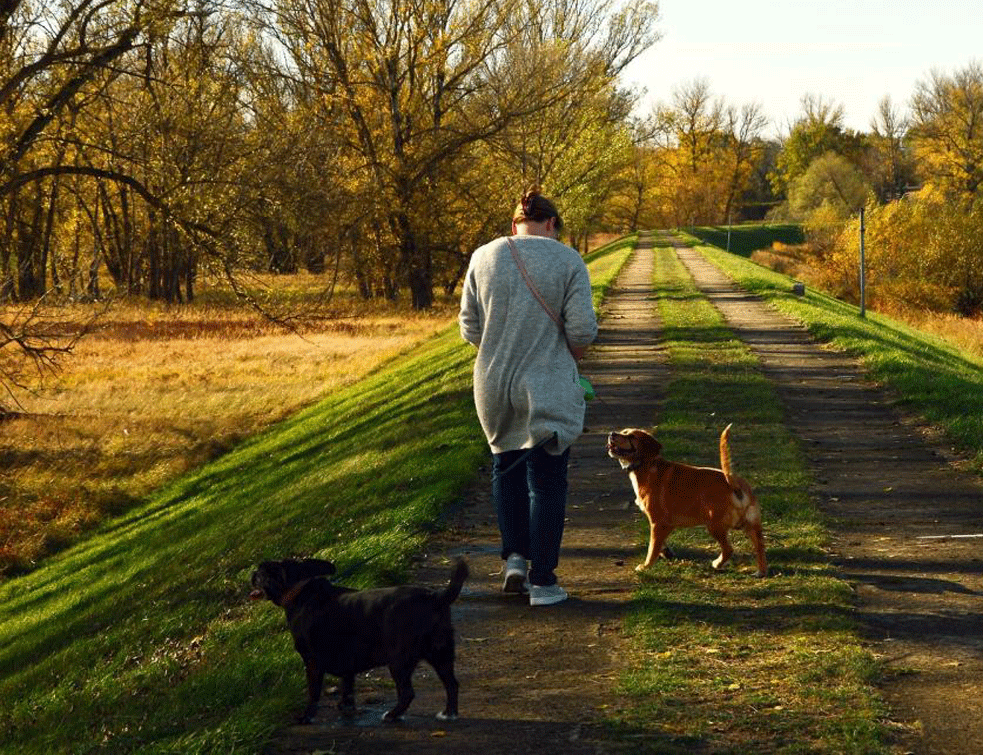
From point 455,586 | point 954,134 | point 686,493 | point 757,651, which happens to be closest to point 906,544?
point 686,493

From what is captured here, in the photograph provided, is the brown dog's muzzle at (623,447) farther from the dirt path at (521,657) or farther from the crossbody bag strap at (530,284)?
the crossbody bag strap at (530,284)

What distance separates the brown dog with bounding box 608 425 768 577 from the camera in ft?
21.4

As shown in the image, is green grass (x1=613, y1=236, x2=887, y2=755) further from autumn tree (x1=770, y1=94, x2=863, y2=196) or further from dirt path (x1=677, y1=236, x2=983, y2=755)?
autumn tree (x1=770, y1=94, x2=863, y2=196)

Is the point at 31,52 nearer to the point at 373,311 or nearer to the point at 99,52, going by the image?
the point at 99,52

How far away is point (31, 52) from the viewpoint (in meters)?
17.2

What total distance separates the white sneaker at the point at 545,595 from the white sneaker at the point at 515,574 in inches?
4.8

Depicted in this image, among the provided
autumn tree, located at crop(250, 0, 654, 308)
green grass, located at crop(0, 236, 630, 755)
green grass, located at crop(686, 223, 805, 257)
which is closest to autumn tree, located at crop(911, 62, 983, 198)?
green grass, located at crop(686, 223, 805, 257)

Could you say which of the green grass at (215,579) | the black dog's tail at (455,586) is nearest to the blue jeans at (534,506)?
the green grass at (215,579)

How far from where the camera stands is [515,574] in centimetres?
645

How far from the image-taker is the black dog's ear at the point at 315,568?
16.7 feet

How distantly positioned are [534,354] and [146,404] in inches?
700

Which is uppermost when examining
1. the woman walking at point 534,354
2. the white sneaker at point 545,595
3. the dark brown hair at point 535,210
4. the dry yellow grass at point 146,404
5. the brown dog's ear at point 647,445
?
the dark brown hair at point 535,210

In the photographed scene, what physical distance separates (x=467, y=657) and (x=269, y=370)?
21604mm

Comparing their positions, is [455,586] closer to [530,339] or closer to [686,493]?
[530,339]
